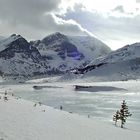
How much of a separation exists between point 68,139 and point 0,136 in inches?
230

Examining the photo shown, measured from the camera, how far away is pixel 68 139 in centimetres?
2439

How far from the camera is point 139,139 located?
31984mm

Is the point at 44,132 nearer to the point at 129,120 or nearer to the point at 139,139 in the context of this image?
the point at 139,139

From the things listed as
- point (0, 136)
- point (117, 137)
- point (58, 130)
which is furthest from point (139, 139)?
point (0, 136)

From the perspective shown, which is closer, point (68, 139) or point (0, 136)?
point (0, 136)

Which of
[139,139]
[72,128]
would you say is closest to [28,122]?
[72,128]

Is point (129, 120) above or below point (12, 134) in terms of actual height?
below

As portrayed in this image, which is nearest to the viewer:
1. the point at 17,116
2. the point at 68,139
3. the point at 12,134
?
the point at 12,134

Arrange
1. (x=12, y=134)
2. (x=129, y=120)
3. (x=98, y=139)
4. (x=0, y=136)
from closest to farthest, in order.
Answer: (x=0, y=136), (x=12, y=134), (x=98, y=139), (x=129, y=120)

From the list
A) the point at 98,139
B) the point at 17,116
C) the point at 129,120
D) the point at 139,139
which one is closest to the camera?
the point at 98,139

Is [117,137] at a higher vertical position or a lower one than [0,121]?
lower

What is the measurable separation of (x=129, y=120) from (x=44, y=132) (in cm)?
4710

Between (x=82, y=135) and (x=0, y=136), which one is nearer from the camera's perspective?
(x=0, y=136)

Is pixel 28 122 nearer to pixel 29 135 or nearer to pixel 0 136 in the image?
pixel 29 135
